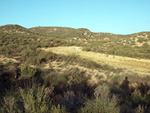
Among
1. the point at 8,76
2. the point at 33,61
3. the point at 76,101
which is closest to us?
the point at 76,101

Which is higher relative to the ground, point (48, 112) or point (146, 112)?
point (48, 112)

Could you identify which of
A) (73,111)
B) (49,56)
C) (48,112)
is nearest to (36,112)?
(48,112)

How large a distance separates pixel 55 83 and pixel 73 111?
82.3 inches

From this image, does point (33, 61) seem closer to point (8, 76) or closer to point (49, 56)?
point (49, 56)

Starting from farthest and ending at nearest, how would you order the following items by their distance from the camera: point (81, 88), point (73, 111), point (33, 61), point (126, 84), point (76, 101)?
1. point (33, 61)
2. point (126, 84)
3. point (81, 88)
4. point (76, 101)
5. point (73, 111)

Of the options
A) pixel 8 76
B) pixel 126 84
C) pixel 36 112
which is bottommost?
pixel 126 84

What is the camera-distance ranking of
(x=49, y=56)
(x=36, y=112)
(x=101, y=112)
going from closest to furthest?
1. (x=36, y=112)
2. (x=101, y=112)
3. (x=49, y=56)

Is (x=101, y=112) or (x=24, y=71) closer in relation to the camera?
(x=101, y=112)

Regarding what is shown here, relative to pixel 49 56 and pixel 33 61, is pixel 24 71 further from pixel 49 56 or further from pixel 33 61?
pixel 49 56

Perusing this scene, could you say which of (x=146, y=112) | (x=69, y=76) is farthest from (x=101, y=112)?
(x=69, y=76)

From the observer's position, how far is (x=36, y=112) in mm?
2152

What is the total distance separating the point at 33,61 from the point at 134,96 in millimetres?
8371

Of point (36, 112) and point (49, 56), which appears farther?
point (49, 56)

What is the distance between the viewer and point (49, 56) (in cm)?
1101
